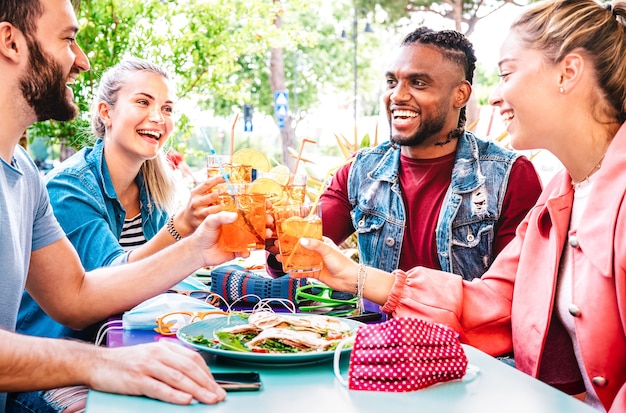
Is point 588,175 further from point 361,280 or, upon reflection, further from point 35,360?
point 35,360

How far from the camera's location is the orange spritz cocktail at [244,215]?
197 centimetres

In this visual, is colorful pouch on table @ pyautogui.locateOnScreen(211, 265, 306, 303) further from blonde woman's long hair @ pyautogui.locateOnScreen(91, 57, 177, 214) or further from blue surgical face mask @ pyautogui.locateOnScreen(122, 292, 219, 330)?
blonde woman's long hair @ pyautogui.locateOnScreen(91, 57, 177, 214)

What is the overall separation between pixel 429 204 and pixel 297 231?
1.20 meters

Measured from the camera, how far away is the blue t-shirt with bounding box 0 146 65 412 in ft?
6.44

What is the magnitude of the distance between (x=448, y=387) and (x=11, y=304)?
4.29ft

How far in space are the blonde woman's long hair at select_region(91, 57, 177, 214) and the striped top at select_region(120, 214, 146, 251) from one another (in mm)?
151

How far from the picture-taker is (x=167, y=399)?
4.33 ft

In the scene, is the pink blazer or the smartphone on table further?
the pink blazer

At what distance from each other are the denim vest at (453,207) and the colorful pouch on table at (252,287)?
0.73 m

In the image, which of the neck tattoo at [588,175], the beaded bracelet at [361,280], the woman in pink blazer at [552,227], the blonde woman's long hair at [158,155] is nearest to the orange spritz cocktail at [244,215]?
the woman in pink blazer at [552,227]

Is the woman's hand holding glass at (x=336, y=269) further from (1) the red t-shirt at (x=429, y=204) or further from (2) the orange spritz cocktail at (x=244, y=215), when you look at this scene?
(1) the red t-shirt at (x=429, y=204)

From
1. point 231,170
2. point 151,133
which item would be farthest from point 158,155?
point 231,170

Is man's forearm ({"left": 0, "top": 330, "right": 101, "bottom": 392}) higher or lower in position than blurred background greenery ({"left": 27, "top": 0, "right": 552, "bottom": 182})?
lower

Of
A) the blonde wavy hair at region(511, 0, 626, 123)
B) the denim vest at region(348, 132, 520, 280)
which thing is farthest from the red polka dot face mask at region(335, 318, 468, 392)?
the denim vest at region(348, 132, 520, 280)
